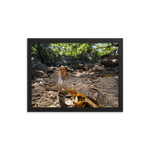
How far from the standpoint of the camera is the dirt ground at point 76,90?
76 cm

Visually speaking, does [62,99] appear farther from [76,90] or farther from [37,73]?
[37,73]

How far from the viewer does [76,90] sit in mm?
A: 814

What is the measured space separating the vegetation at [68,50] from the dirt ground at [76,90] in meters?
0.30

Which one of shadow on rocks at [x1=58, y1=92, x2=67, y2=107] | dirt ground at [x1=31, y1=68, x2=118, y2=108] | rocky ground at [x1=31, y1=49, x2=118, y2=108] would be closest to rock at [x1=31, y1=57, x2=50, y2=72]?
rocky ground at [x1=31, y1=49, x2=118, y2=108]

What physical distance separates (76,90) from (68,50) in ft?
2.15

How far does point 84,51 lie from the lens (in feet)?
2.76

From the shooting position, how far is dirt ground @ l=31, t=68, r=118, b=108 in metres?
0.76

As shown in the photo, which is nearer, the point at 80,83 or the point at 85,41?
the point at 85,41

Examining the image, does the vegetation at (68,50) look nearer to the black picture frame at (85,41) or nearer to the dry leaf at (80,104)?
the black picture frame at (85,41)

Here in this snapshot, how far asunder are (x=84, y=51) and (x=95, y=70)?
0.38m

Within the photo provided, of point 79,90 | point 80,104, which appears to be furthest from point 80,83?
point 80,104

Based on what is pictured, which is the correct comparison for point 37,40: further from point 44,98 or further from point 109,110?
point 109,110

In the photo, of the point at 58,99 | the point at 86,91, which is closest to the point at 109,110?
the point at 86,91
